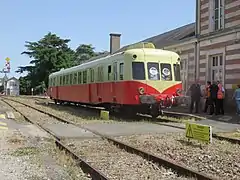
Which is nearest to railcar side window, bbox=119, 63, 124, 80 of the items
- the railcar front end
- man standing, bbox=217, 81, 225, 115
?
the railcar front end

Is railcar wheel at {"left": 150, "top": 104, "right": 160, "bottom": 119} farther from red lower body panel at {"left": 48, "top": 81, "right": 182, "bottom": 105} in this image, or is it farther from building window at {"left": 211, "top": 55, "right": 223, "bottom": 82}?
building window at {"left": 211, "top": 55, "right": 223, "bottom": 82}

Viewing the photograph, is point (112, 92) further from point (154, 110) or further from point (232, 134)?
point (232, 134)

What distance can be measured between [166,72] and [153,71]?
0.68 metres

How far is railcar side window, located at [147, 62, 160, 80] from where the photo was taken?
17203 millimetres

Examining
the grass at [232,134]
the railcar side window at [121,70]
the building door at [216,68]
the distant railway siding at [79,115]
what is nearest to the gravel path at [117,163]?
the grass at [232,134]

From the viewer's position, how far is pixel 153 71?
683 inches

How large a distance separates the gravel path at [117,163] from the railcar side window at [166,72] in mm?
7241

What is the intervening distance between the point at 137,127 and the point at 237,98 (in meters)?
5.72

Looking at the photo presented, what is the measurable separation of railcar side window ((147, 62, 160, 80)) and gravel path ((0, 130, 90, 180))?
22.1ft

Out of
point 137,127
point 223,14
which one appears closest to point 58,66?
point 223,14

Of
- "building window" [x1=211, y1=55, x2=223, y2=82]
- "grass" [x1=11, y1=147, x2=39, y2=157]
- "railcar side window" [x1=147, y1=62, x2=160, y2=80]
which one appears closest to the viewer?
"grass" [x1=11, y1=147, x2=39, y2=157]

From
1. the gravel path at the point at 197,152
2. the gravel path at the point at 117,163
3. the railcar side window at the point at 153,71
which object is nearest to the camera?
the gravel path at the point at 117,163

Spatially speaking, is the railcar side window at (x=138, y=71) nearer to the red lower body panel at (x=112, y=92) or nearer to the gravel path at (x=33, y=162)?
the red lower body panel at (x=112, y=92)

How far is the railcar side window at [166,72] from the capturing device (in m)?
17.6
